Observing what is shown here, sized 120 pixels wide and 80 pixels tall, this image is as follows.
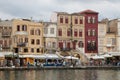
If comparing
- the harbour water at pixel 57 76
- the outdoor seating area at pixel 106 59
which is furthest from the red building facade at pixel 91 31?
the harbour water at pixel 57 76

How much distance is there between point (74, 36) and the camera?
10050cm

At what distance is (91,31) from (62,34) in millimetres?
6857

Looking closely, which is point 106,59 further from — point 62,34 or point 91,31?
point 62,34

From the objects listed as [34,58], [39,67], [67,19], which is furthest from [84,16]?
[39,67]

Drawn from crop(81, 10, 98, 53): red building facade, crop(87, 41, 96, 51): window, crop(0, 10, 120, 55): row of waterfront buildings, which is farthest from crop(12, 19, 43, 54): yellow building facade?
crop(87, 41, 96, 51): window

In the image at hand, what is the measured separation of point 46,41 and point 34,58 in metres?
9.07

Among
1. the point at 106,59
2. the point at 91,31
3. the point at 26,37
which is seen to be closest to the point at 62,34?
the point at 91,31

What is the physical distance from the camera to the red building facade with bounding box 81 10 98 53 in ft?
331

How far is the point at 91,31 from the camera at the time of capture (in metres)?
101

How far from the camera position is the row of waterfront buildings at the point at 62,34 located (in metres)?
94.4

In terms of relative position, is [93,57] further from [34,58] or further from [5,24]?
[5,24]

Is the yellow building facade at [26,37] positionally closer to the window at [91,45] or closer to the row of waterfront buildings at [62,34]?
the row of waterfront buildings at [62,34]

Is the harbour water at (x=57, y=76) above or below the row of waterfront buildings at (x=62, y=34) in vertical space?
below

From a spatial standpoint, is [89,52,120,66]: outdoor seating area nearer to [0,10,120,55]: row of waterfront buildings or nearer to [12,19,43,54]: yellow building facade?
[0,10,120,55]: row of waterfront buildings
